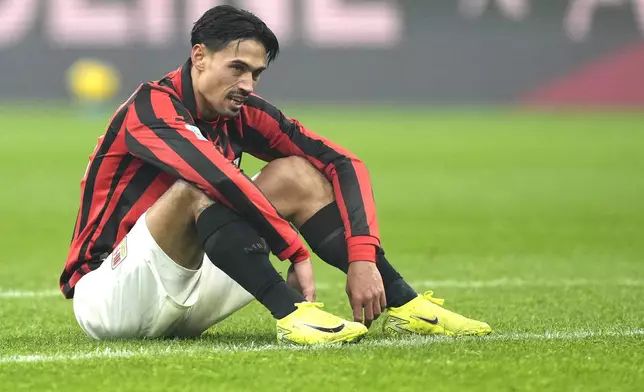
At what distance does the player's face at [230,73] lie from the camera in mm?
4230

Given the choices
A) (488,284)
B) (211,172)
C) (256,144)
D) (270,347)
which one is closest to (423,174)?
(488,284)

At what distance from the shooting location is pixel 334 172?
14.4 feet

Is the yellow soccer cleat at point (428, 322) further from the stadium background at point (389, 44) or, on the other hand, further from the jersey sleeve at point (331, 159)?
the stadium background at point (389, 44)

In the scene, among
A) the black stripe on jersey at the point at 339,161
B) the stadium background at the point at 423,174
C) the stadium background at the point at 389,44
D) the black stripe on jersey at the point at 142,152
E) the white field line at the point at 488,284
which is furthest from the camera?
the stadium background at the point at 389,44

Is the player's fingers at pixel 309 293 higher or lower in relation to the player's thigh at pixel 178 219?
lower

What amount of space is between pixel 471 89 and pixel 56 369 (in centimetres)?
2112

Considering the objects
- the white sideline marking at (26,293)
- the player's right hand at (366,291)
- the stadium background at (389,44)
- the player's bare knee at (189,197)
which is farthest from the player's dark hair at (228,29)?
the stadium background at (389,44)

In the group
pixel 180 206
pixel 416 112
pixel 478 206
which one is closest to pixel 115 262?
pixel 180 206

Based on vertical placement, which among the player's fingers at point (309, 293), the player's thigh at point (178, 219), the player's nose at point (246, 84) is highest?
the player's nose at point (246, 84)

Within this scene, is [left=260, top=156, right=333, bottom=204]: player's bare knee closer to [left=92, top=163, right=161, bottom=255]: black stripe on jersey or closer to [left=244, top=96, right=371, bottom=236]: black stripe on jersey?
[left=244, top=96, right=371, bottom=236]: black stripe on jersey

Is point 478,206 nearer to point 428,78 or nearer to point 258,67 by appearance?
point 258,67

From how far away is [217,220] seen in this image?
3.88 meters

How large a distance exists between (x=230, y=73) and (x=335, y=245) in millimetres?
647

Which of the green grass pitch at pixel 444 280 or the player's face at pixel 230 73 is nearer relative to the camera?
the green grass pitch at pixel 444 280
